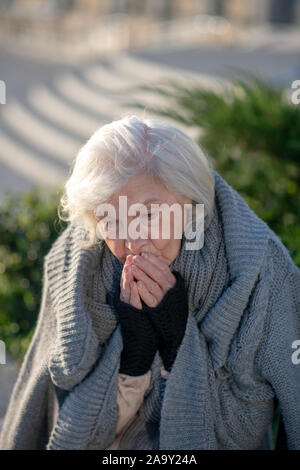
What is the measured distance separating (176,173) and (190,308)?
Result: 47cm

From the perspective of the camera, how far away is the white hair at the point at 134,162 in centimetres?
186

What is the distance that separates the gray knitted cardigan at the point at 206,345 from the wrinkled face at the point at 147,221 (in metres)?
0.08

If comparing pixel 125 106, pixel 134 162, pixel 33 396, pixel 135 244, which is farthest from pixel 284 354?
pixel 125 106

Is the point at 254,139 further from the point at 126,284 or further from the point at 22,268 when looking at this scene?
the point at 126,284

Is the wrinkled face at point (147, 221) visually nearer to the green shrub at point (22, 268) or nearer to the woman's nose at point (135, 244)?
the woman's nose at point (135, 244)

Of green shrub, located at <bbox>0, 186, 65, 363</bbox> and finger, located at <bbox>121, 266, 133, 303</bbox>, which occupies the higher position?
finger, located at <bbox>121, 266, 133, 303</bbox>

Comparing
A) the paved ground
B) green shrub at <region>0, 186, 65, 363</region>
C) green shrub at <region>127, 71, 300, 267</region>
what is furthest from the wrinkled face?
the paved ground

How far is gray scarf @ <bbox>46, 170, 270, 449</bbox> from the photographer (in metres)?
1.97

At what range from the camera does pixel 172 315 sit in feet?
6.48

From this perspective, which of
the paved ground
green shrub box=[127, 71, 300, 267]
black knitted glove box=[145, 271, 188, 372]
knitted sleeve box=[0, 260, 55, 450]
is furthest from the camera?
the paved ground

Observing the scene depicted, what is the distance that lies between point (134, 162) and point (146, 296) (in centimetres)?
42

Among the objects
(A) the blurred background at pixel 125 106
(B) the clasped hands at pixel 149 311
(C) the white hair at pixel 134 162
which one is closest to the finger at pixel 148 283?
(B) the clasped hands at pixel 149 311

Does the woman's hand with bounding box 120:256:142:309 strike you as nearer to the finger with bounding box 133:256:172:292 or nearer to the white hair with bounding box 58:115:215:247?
the finger with bounding box 133:256:172:292

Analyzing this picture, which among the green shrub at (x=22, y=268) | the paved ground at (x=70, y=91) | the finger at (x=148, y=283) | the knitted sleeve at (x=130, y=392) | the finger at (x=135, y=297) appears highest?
the finger at (x=148, y=283)
